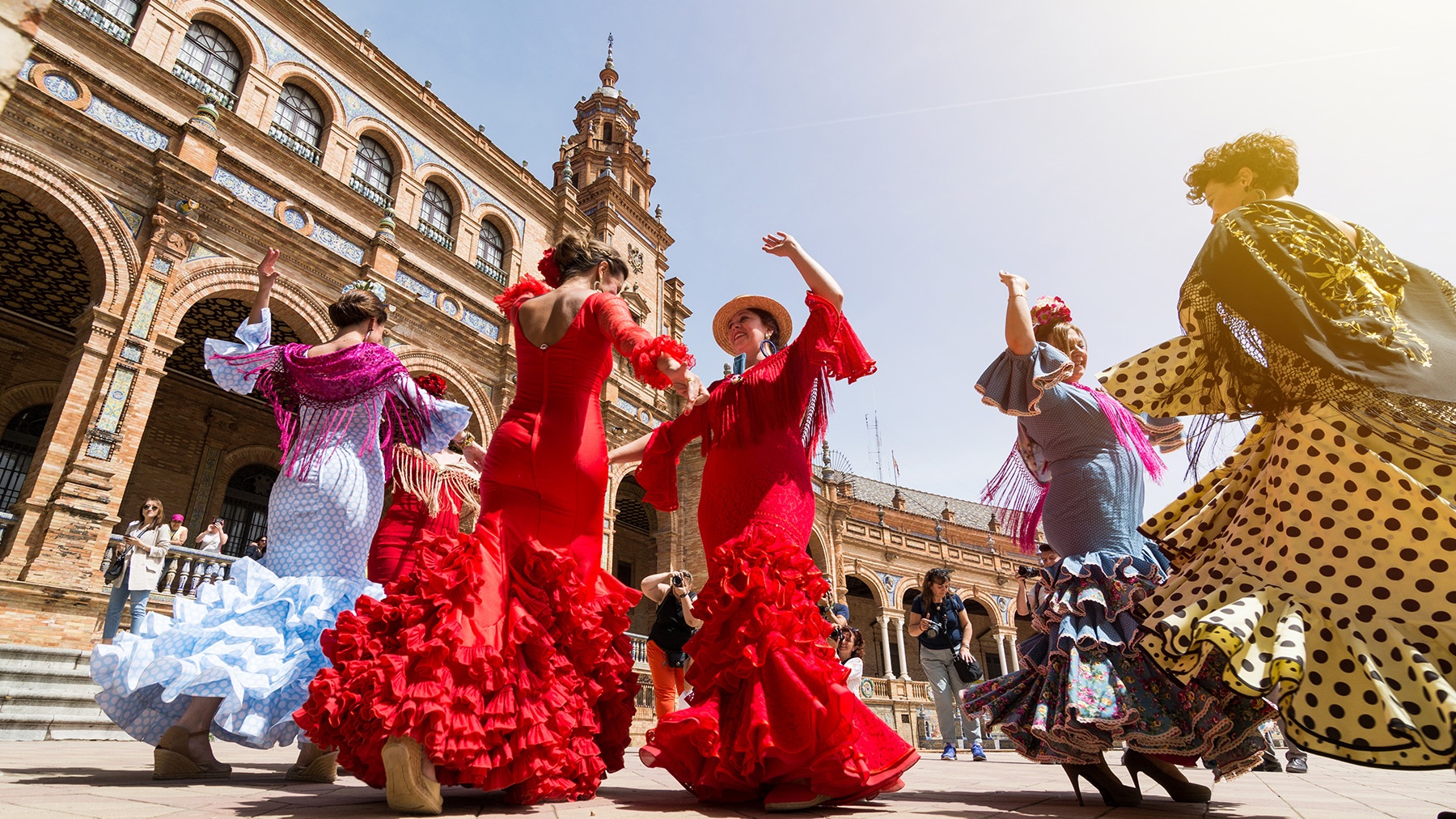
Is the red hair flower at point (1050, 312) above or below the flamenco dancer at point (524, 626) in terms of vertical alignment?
above

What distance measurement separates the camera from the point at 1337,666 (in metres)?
1.61

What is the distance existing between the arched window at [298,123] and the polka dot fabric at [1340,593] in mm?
14035

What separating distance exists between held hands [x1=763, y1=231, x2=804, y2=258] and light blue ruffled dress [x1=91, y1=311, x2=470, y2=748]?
1.81 m

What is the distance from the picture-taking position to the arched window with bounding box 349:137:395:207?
1361 cm

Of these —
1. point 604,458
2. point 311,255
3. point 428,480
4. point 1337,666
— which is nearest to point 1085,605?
point 1337,666

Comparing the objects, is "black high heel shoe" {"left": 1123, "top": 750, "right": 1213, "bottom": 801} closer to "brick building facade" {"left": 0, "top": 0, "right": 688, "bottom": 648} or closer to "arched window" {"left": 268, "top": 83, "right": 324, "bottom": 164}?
"brick building facade" {"left": 0, "top": 0, "right": 688, "bottom": 648}

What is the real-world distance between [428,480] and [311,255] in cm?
984

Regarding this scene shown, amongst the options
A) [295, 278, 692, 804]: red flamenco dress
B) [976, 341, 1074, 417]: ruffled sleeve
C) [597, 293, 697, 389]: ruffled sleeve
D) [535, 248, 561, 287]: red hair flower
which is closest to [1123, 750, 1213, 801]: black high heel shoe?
[976, 341, 1074, 417]: ruffled sleeve

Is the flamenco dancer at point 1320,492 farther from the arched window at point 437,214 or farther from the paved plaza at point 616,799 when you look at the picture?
the arched window at point 437,214

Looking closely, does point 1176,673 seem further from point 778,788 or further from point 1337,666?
point 778,788

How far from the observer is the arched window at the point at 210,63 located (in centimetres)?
1144

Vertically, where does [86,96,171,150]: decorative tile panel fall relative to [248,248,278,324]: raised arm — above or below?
above

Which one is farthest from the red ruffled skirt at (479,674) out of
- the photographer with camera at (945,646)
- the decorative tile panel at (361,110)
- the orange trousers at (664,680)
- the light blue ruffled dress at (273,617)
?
the decorative tile panel at (361,110)

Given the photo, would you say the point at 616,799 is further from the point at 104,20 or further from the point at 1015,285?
the point at 104,20
